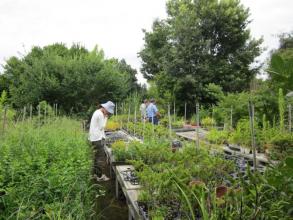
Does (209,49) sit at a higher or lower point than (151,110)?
higher

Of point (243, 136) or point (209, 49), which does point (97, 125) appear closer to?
point (243, 136)

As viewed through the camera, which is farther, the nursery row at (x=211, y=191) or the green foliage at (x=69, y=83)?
the green foliage at (x=69, y=83)

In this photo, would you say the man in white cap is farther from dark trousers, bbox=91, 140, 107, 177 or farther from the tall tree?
the tall tree

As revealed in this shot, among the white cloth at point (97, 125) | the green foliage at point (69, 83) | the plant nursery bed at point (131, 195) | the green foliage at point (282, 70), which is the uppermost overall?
the green foliage at point (69, 83)

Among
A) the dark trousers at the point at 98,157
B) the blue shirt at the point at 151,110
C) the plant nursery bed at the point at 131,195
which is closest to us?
the plant nursery bed at the point at 131,195

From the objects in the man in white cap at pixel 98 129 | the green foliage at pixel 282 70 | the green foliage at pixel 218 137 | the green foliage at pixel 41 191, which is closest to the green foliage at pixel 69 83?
the man in white cap at pixel 98 129

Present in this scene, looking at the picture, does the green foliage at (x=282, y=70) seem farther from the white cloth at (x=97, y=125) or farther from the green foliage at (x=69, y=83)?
the green foliage at (x=69, y=83)

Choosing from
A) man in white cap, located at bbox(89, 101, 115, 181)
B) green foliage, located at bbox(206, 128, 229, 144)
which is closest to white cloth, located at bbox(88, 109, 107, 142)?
man in white cap, located at bbox(89, 101, 115, 181)

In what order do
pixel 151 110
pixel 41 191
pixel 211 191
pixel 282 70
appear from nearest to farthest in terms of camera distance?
pixel 282 70, pixel 211 191, pixel 41 191, pixel 151 110

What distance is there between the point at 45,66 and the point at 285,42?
13.6 metres

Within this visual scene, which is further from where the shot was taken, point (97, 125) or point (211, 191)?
point (97, 125)

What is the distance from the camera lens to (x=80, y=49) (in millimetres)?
20562

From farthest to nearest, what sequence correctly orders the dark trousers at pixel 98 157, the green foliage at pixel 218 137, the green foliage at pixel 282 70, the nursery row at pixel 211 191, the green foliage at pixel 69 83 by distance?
1. the green foliage at pixel 69 83
2. the green foliage at pixel 218 137
3. the dark trousers at pixel 98 157
4. the nursery row at pixel 211 191
5. the green foliage at pixel 282 70

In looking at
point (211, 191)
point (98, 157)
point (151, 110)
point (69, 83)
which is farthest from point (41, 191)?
point (69, 83)
